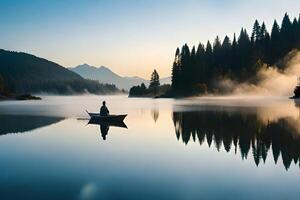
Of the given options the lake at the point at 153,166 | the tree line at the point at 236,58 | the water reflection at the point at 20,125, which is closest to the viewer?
the lake at the point at 153,166

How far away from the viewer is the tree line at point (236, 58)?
508 ft

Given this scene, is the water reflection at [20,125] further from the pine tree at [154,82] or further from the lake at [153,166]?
the pine tree at [154,82]

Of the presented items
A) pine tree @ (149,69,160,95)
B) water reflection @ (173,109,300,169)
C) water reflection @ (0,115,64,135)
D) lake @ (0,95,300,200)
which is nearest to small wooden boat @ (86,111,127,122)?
water reflection @ (0,115,64,135)

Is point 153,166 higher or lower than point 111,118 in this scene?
lower

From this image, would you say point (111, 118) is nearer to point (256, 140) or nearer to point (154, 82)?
point (256, 140)

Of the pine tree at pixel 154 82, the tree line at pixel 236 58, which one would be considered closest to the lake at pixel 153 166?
the tree line at pixel 236 58

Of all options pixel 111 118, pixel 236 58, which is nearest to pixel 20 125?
pixel 111 118

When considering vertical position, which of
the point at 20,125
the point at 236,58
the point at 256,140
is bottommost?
the point at 20,125

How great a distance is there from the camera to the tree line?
155m

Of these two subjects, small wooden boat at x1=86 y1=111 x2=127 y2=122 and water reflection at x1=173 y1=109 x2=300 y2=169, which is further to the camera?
small wooden boat at x1=86 y1=111 x2=127 y2=122

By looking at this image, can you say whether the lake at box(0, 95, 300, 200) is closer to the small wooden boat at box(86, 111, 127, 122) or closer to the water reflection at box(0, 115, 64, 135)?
the water reflection at box(0, 115, 64, 135)

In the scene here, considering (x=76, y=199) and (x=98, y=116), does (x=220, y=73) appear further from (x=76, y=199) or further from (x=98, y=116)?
(x=76, y=199)

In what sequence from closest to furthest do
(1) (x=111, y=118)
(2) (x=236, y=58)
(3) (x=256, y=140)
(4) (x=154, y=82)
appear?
(3) (x=256, y=140)
(1) (x=111, y=118)
(2) (x=236, y=58)
(4) (x=154, y=82)

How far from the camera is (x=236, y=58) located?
522 ft
